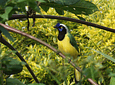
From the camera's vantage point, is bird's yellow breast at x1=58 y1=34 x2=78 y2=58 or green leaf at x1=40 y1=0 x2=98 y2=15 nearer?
green leaf at x1=40 y1=0 x2=98 y2=15

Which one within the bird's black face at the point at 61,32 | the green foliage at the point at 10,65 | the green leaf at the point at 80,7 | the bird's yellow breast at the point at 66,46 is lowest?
the bird's yellow breast at the point at 66,46

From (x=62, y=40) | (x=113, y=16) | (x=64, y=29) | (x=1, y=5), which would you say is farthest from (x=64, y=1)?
(x=113, y=16)

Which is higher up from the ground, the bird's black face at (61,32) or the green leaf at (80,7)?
the green leaf at (80,7)

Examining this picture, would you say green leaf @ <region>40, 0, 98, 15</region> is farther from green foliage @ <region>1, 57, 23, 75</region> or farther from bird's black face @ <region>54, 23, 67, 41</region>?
bird's black face @ <region>54, 23, 67, 41</region>

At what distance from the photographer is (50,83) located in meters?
1.90

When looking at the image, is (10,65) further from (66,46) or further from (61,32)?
(61,32)

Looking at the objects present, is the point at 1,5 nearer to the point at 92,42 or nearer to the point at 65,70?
the point at 65,70

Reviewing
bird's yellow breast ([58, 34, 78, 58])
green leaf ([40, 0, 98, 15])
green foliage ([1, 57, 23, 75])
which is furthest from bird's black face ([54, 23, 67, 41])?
green foliage ([1, 57, 23, 75])

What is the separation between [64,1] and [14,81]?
0.58 feet

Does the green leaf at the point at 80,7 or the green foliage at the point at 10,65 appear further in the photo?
the green leaf at the point at 80,7

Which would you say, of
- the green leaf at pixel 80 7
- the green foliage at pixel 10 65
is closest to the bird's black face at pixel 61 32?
the green leaf at pixel 80 7

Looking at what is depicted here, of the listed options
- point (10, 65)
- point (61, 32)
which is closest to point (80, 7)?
point (10, 65)

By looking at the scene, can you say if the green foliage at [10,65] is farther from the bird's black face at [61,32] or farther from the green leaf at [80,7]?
the bird's black face at [61,32]

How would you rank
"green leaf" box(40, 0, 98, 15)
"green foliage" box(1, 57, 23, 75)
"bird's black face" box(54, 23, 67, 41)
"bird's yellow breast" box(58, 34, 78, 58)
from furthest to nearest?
1. "bird's black face" box(54, 23, 67, 41)
2. "bird's yellow breast" box(58, 34, 78, 58)
3. "green leaf" box(40, 0, 98, 15)
4. "green foliage" box(1, 57, 23, 75)
